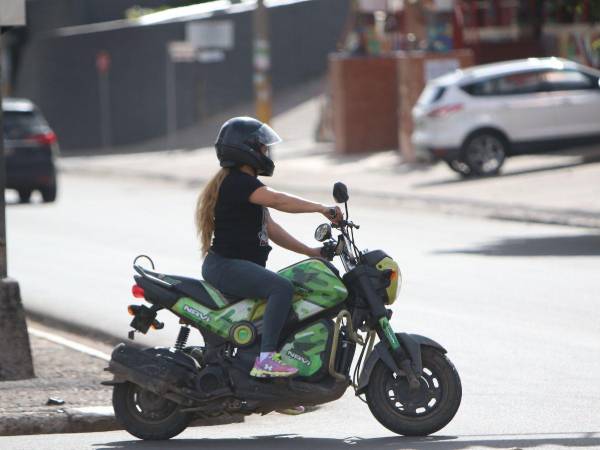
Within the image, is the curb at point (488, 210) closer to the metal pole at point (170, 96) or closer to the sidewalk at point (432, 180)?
the sidewalk at point (432, 180)

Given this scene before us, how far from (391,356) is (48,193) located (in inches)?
764

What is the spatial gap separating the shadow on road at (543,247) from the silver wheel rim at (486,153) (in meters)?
8.38

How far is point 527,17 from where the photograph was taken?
116 feet

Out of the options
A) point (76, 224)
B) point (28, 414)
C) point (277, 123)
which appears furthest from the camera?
point (277, 123)

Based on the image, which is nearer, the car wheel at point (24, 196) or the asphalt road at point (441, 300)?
the asphalt road at point (441, 300)

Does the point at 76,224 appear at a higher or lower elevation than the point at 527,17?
lower

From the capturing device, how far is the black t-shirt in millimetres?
7699

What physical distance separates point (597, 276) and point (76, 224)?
996 cm

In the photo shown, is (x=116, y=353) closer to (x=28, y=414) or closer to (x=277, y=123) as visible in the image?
(x=28, y=414)

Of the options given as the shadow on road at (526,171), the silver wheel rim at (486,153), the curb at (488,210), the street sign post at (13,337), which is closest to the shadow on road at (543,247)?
the curb at (488,210)

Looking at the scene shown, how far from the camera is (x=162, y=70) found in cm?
4869

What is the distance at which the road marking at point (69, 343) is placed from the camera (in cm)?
1102

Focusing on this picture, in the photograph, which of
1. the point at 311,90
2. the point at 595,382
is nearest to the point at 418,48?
the point at 311,90

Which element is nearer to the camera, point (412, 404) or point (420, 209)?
point (412, 404)
